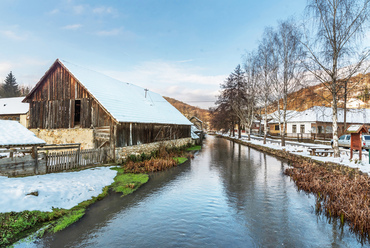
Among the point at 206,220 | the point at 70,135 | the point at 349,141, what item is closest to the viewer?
the point at 206,220

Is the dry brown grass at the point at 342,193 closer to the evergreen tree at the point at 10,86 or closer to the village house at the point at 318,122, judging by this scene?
the village house at the point at 318,122

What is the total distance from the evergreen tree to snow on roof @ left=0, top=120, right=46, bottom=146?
8219cm

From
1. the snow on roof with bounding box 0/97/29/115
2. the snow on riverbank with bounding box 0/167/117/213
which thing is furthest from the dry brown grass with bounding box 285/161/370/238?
the snow on roof with bounding box 0/97/29/115

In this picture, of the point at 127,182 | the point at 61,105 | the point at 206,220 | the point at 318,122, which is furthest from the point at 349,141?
the point at 61,105

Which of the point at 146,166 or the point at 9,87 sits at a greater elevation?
the point at 9,87

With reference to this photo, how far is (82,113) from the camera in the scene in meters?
16.0

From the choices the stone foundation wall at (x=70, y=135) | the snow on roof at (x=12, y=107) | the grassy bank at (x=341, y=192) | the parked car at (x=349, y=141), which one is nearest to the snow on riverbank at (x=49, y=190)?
the stone foundation wall at (x=70, y=135)

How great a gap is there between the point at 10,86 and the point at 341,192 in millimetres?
100388

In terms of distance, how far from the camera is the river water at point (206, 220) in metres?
5.49

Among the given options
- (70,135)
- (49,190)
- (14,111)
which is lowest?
(49,190)

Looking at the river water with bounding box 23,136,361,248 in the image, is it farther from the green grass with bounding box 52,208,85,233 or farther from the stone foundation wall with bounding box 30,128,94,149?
the stone foundation wall with bounding box 30,128,94,149

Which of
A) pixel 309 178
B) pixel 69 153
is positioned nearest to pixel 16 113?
pixel 69 153

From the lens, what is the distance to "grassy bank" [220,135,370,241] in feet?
20.1

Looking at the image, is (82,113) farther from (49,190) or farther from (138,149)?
(49,190)
